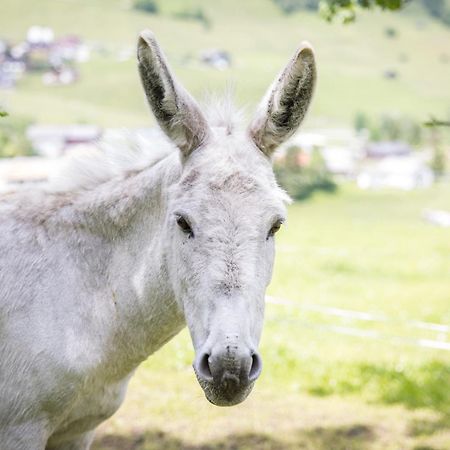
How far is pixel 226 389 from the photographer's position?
303 cm

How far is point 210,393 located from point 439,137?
11624 cm

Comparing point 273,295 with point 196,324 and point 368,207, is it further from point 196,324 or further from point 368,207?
point 368,207

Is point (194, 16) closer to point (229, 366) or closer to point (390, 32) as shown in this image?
point (390, 32)

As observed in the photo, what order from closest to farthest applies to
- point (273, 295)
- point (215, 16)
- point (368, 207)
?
point (273, 295), point (368, 207), point (215, 16)

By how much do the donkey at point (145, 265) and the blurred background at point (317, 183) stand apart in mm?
393

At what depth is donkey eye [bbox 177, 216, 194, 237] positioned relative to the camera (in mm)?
3371

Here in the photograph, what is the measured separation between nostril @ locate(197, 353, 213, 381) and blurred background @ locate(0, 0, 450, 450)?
139cm

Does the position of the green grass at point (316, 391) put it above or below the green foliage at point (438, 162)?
above

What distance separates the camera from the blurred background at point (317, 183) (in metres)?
7.46

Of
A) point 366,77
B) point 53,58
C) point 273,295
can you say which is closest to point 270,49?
point 366,77

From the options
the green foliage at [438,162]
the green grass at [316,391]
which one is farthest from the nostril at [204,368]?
the green foliage at [438,162]

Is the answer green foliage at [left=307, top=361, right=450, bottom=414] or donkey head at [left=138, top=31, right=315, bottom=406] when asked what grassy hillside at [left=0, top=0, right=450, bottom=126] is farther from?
donkey head at [left=138, top=31, right=315, bottom=406]

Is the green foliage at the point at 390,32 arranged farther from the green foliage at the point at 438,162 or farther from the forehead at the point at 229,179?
the forehead at the point at 229,179

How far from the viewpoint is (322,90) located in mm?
137875
